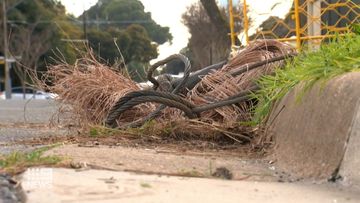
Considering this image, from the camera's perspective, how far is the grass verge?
4898 mm

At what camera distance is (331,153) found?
4.28 metres

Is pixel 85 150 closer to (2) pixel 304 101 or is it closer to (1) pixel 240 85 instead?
(2) pixel 304 101

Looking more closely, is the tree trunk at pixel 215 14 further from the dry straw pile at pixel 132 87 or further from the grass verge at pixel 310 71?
the grass verge at pixel 310 71

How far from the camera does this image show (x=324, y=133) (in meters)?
4.46

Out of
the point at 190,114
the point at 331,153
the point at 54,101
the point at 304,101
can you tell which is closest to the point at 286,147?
the point at 304,101

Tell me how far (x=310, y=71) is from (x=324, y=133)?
2.44 feet

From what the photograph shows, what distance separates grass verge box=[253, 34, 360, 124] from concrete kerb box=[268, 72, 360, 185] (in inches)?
5.0

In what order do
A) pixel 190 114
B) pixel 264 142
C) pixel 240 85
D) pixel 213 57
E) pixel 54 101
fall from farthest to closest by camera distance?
pixel 213 57 → pixel 54 101 → pixel 240 85 → pixel 190 114 → pixel 264 142

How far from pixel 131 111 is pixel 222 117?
43.8 inches

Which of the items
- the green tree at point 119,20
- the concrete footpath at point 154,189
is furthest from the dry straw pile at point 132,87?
the green tree at point 119,20

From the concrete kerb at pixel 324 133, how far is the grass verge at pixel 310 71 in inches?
5.0

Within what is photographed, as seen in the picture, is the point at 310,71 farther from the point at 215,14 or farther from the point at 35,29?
the point at 35,29

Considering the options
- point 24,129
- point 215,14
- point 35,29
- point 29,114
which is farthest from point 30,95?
point 24,129

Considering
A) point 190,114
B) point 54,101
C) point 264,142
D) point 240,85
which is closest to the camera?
point 264,142
